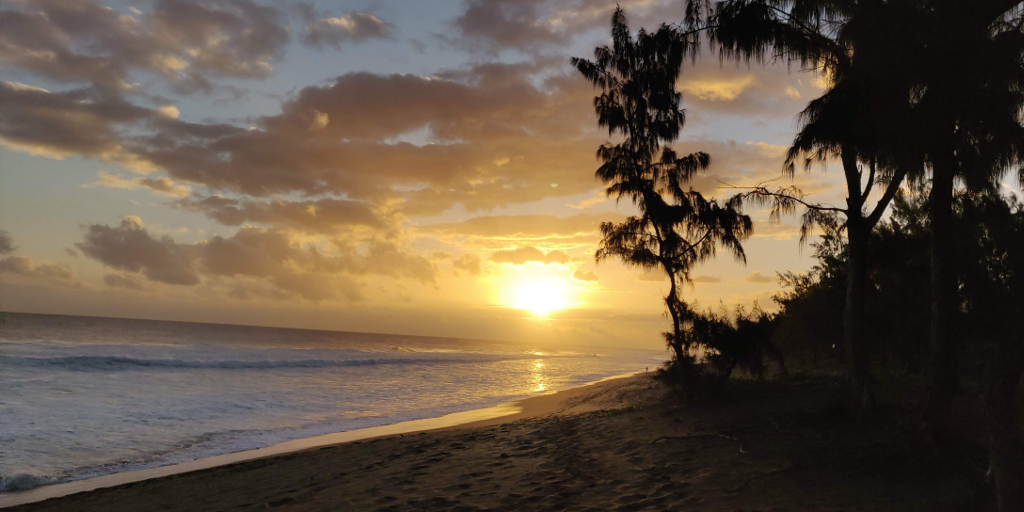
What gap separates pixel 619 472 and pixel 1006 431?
15.8 feet

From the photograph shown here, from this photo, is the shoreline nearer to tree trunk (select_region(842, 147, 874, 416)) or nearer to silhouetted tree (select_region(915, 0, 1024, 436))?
tree trunk (select_region(842, 147, 874, 416))

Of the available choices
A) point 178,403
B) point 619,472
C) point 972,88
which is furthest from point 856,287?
point 178,403

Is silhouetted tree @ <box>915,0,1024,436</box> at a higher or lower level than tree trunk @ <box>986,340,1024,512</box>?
higher

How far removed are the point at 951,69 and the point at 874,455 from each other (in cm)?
513

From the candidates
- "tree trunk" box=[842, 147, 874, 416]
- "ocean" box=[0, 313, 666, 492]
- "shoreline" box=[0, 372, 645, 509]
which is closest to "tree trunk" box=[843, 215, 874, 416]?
"tree trunk" box=[842, 147, 874, 416]

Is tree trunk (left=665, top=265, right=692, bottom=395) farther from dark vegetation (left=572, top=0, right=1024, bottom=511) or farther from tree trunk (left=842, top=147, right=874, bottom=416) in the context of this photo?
tree trunk (left=842, top=147, right=874, bottom=416)

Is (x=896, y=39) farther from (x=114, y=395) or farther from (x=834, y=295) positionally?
(x=114, y=395)

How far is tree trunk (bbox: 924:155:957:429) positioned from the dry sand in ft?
2.70

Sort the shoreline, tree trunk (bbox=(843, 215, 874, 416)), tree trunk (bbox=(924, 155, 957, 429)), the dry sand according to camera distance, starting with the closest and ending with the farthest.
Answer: the dry sand
tree trunk (bbox=(924, 155, 957, 429))
tree trunk (bbox=(843, 215, 874, 416))
the shoreline

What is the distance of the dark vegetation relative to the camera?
21.9 feet

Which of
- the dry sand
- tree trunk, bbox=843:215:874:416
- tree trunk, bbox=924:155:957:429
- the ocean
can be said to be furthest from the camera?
the ocean

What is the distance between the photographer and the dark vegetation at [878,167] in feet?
21.9

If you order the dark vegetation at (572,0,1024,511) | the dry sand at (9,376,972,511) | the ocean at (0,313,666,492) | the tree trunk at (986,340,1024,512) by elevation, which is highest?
the dark vegetation at (572,0,1024,511)

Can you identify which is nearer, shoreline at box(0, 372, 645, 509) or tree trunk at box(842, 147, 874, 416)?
tree trunk at box(842, 147, 874, 416)
